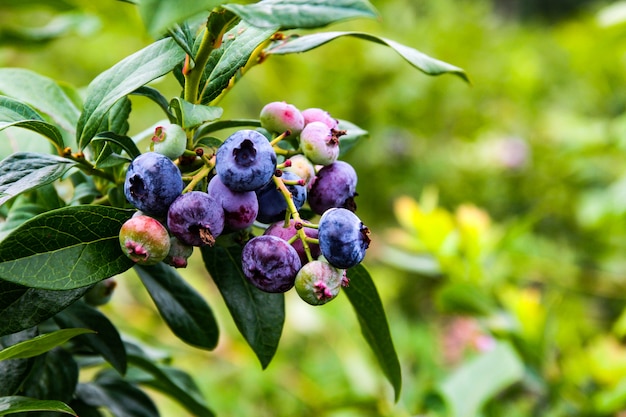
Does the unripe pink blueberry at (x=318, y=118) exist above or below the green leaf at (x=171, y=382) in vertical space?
above

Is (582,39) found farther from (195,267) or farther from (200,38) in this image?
(200,38)

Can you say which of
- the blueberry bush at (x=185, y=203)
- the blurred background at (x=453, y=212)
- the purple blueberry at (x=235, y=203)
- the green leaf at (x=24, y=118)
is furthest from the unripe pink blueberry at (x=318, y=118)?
the blurred background at (x=453, y=212)

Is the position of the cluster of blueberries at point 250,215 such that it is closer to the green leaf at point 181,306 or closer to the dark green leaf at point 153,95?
the dark green leaf at point 153,95

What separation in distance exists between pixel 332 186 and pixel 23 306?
0.26m

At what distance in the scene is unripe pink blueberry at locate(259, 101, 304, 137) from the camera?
0.55 meters

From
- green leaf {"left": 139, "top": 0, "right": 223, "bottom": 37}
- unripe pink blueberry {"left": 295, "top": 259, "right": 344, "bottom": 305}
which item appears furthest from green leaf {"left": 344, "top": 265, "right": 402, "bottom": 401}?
green leaf {"left": 139, "top": 0, "right": 223, "bottom": 37}

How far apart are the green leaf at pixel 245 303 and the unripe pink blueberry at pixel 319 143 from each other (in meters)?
0.12

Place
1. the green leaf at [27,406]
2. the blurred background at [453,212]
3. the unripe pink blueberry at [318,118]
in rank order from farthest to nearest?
the blurred background at [453,212]
the unripe pink blueberry at [318,118]
the green leaf at [27,406]

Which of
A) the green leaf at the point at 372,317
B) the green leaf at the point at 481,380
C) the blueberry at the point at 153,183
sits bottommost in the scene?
the green leaf at the point at 481,380

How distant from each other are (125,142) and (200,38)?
0.11m

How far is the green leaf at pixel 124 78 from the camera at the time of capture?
0.49 meters

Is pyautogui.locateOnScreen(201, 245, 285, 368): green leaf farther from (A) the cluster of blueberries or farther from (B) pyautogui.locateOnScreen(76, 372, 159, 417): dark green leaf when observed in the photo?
(B) pyautogui.locateOnScreen(76, 372, 159, 417): dark green leaf

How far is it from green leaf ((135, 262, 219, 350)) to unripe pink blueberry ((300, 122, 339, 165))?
0.23 metres

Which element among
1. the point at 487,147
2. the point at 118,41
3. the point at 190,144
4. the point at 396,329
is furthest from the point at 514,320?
the point at 118,41
